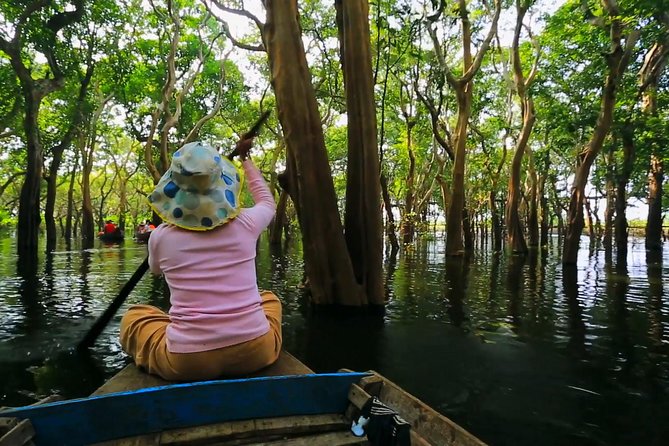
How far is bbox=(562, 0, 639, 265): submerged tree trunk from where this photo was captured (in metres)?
11.3

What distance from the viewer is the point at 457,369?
15.1 ft

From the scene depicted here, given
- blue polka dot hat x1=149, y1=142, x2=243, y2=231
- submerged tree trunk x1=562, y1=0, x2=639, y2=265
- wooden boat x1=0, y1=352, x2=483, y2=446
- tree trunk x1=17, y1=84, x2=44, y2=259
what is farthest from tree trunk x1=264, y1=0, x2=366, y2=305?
tree trunk x1=17, y1=84, x2=44, y2=259

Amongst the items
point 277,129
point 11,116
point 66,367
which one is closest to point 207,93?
point 277,129

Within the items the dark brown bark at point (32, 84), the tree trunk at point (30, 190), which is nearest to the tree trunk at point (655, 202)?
the dark brown bark at point (32, 84)

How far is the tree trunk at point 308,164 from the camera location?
658 centimetres

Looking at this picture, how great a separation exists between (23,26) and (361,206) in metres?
12.8

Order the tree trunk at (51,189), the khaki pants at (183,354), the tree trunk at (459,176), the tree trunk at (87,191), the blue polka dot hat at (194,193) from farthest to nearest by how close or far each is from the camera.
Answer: the tree trunk at (87,191), the tree trunk at (51,189), the tree trunk at (459,176), the khaki pants at (183,354), the blue polka dot hat at (194,193)

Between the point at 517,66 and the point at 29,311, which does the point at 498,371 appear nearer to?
the point at 29,311

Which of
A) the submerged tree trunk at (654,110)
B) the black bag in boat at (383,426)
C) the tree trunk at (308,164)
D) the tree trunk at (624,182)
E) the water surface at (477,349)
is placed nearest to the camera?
the black bag in boat at (383,426)

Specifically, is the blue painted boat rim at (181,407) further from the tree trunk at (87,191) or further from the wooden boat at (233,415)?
the tree trunk at (87,191)

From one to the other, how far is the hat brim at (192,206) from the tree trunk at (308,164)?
4228mm

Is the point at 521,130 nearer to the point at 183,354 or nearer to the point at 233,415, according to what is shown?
the point at 183,354

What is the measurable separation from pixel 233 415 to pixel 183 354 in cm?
53

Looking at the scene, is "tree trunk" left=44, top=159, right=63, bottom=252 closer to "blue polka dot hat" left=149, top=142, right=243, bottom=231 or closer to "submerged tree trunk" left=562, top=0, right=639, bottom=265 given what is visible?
"submerged tree trunk" left=562, top=0, right=639, bottom=265
